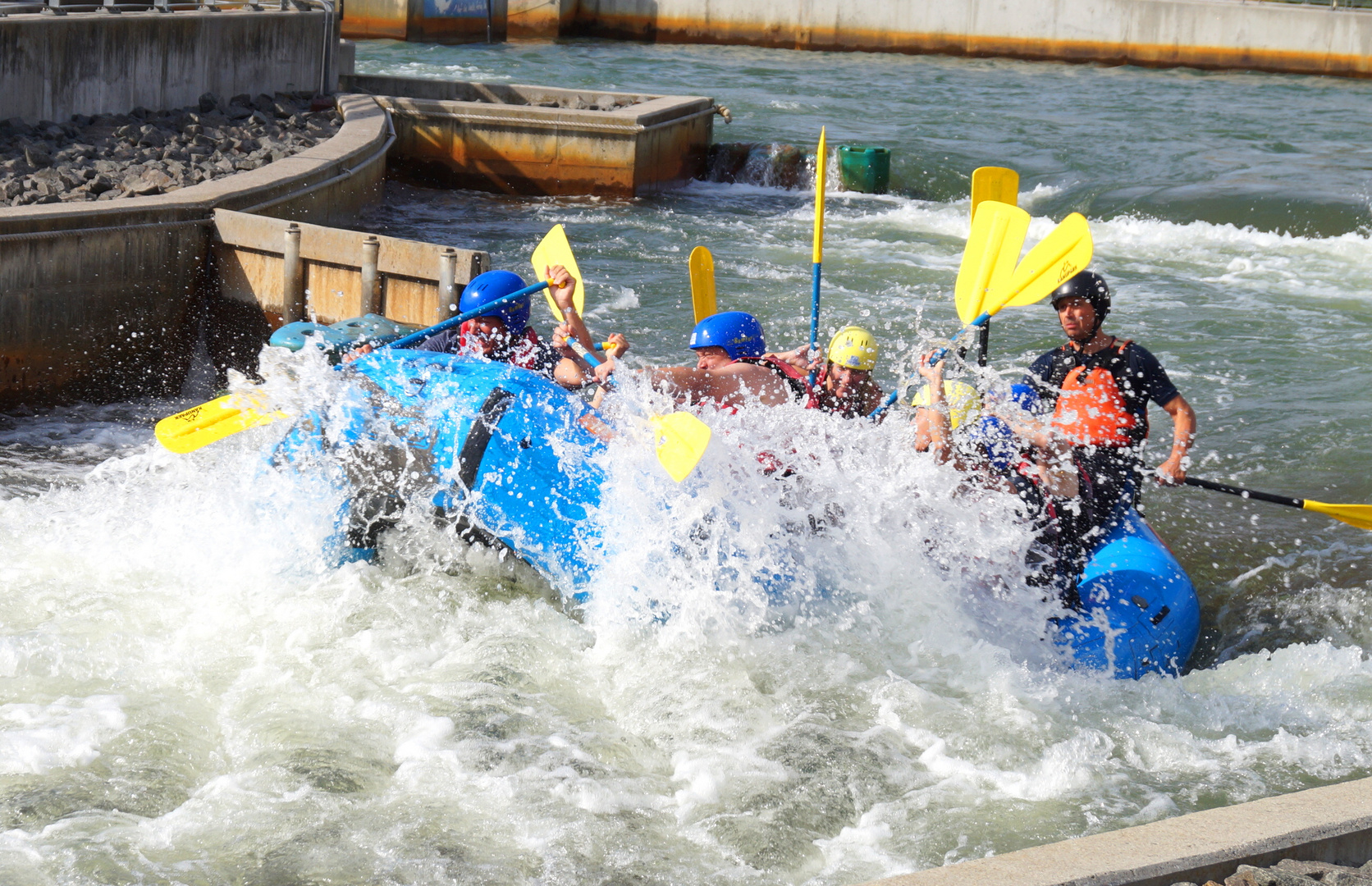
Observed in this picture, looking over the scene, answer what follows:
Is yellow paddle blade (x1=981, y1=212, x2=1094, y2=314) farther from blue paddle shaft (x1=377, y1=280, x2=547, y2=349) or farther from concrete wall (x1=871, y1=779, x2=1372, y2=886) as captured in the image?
concrete wall (x1=871, y1=779, x2=1372, y2=886)

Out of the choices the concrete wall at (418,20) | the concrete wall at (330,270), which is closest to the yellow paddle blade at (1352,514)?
the concrete wall at (330,270)

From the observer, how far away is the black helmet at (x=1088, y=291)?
208 inches

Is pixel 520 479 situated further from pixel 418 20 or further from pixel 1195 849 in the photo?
pixel 418 20

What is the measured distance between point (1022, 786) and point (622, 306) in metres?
6.89

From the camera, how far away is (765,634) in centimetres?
518

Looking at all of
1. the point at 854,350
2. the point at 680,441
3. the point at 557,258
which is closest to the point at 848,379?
the point at 854,350

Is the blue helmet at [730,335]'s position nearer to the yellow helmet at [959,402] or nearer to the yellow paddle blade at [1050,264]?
the yellow helmet at [959,402]

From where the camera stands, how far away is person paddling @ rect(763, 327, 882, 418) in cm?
532

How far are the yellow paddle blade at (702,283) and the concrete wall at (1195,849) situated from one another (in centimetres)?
376

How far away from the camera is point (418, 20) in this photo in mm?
26797

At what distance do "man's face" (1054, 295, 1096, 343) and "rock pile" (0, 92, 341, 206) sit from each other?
6506 mm

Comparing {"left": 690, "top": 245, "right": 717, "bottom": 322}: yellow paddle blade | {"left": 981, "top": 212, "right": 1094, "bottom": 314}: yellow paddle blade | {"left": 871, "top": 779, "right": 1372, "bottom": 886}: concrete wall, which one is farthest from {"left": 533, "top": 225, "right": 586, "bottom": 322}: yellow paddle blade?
{"left": 871, "top": 779, "right": 1372, "bottom": 886}: concrete wall

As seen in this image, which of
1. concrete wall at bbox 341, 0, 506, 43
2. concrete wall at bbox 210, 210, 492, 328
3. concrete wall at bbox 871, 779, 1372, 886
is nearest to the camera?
concrete wall at bbox 871, 779, 1372, 886

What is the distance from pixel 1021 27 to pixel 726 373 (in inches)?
1016
